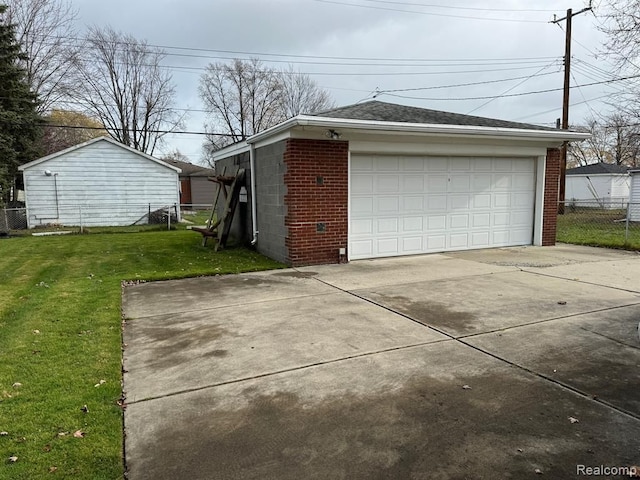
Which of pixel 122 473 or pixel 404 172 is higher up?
pixel 404 172

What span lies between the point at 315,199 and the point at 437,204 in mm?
3026

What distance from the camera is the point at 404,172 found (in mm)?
9484

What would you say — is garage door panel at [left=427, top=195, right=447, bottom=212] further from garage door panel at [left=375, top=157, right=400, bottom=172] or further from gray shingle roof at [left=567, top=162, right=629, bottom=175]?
gray shingle roof at [left=567, top=162, right=629, bottom=175]

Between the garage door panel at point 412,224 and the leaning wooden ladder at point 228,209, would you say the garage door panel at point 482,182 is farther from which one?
the leaning wooden ladder at point 228,209

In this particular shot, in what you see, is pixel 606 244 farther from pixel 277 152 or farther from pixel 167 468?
pixel 167 468

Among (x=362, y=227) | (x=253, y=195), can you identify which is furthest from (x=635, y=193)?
(x=253, y=195)

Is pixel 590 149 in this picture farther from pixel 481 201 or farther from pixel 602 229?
pixel 481 201

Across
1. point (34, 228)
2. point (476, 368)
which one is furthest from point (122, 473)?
point (34, 228)

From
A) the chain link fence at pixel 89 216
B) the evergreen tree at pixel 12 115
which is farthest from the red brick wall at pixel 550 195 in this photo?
the evergreen tree at pixel 12 115

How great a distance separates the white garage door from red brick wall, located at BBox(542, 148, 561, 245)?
307mm

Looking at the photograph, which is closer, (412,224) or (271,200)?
(271,200)

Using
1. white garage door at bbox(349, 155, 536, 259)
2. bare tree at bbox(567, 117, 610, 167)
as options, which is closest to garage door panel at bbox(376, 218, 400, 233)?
white garage door at bbox(349, 155, 536, 259)

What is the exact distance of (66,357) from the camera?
3975 mm

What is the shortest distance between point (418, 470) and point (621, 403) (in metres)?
1.68
